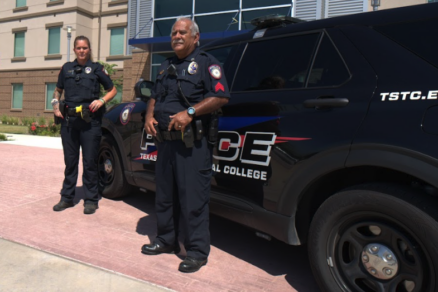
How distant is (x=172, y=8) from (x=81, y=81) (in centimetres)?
1322

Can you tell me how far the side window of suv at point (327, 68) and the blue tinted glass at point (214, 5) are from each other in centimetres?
1287

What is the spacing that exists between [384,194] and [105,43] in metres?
20.8

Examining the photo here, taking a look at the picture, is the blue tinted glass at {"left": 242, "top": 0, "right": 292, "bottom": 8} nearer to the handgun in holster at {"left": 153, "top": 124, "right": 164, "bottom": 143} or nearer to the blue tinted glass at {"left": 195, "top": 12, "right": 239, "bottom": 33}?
the blue tinted glass at {"left": 195, "top": 12, "right": 239, "bottom": 33}

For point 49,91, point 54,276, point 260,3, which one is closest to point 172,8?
point 260,3

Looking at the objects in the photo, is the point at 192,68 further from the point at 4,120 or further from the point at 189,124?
the point at 4,120

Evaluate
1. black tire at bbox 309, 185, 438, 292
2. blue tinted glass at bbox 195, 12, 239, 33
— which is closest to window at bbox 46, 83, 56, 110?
blue tinted glass at bbox 195, 12, 239, 33

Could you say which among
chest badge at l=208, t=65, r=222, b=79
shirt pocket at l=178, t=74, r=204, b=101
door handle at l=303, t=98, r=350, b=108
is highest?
chest badge at l=208, t=65, r=222, b=79

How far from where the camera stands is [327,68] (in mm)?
2438

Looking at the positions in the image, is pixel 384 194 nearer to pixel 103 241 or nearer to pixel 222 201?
pixel 222 201

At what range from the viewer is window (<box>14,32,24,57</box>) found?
23.1 metres

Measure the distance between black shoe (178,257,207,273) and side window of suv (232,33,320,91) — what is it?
1.37m

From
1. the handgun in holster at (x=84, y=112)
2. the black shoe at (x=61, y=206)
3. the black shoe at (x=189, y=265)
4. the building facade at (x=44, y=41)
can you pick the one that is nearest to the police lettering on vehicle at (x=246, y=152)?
the black shoe at (x=189, y=265)

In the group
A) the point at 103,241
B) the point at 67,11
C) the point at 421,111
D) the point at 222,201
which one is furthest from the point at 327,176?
the point at 67,11

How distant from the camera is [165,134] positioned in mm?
2807
